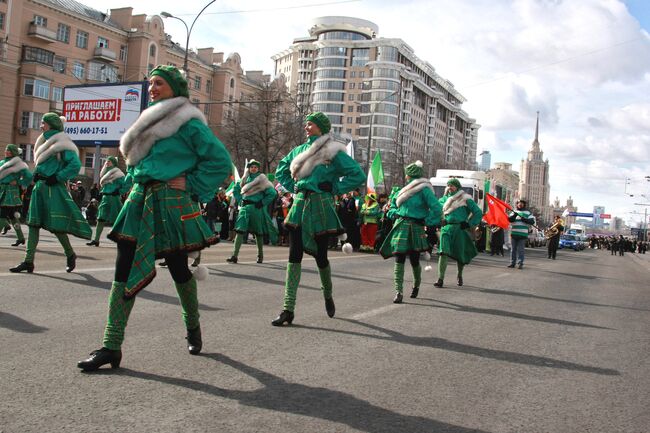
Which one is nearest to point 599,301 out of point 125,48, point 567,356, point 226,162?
point 567,356

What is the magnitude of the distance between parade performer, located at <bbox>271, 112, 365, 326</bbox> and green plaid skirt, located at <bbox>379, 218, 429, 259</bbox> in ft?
8.32

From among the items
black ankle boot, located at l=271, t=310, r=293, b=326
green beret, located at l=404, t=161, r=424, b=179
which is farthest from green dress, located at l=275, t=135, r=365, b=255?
green beret, located at l=404, t=161, r=424, b=179

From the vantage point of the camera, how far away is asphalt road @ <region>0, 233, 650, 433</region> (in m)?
3.61

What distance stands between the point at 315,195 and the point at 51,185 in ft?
14.1

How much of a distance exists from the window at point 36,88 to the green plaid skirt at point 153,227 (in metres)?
48.7

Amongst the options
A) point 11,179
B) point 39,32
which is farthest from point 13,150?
point 39,32

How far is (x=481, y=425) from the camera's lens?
148 inches

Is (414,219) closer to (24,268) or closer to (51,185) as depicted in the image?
(51,185)

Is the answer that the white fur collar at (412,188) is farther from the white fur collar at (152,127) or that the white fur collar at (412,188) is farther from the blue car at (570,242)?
the blue car at (570,242)

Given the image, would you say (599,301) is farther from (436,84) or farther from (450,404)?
(436,84)

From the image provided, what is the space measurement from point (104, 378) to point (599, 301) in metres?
9.62

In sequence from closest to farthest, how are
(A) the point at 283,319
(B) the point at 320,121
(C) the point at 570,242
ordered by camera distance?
(A) the point at 283,319
(B) the point at 320,121
(C) the point at 570,242

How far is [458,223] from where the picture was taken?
12.0 metres

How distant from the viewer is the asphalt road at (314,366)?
3607mm
